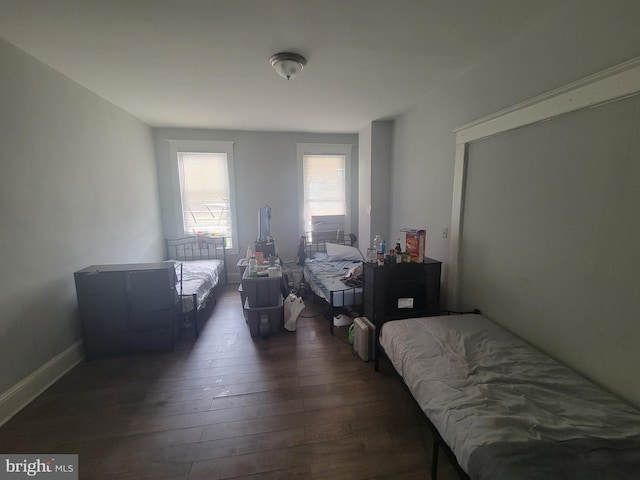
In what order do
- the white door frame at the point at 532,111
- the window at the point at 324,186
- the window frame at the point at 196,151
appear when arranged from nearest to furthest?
the white door frame at the point at 532,111, the window frame at the point at 196,151, the window at the point at 324,186

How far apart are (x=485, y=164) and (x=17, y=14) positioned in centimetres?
328

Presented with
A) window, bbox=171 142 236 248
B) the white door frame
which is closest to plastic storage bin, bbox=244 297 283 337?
the white door frame

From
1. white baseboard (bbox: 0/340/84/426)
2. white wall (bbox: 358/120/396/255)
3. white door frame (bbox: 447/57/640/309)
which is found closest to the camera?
white door frame (bbox: 447/57/640/309)

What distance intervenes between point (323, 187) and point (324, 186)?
0.03m

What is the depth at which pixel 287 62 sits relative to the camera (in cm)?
197

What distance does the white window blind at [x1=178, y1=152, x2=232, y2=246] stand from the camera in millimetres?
4270

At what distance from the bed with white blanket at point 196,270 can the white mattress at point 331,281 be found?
4.50ft

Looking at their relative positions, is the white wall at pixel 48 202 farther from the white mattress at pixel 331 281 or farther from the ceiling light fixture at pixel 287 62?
the white mattress at pixel 331 281

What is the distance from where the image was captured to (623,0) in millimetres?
1234

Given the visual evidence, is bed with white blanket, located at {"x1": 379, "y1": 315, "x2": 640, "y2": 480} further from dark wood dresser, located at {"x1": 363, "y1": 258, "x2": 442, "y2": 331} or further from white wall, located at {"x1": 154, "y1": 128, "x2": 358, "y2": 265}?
white wall, located at {"x1": 154, "y1": 128, "x2": 358, "y2": 265}

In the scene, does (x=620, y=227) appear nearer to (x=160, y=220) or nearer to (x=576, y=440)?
(x=576, y=440)

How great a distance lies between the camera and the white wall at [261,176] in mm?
4195

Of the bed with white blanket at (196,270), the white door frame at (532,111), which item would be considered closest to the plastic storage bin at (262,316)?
the bed with white blanket at (196,270)

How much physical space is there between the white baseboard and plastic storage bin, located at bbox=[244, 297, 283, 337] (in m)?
1.52
